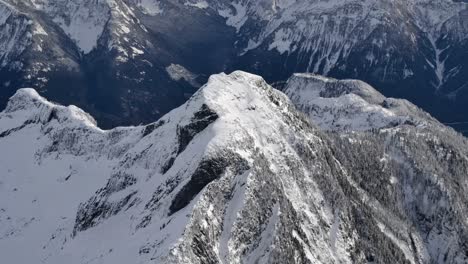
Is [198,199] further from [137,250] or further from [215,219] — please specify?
[137,250]

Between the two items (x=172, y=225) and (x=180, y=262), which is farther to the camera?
(x=172, y=225)

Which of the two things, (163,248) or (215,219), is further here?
(215,219)

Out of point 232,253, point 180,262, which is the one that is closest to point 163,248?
point 180,262

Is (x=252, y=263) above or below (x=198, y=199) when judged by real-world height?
below

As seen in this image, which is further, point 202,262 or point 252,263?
point 252,263

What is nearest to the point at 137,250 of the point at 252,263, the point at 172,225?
the point at 172,225

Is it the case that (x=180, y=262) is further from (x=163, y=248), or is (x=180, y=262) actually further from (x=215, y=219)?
(x=215, y=219)
